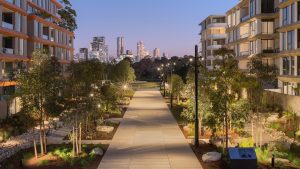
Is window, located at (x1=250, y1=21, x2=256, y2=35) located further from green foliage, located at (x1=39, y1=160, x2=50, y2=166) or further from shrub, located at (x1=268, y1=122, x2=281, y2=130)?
green foliage, located at (x1=39, y1=160, x2=50, y2=166)

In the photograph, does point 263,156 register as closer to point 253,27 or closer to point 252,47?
point 253,27

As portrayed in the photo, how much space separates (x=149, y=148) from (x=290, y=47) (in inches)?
1033

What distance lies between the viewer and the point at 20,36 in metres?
49.9

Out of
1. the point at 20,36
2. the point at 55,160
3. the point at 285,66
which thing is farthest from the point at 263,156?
the point at 20,36

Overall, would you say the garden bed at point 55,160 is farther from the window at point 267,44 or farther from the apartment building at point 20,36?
the window at point 267,44

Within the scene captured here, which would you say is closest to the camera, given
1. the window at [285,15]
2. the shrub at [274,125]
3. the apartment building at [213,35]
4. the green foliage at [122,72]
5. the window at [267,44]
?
the shrub at [274,125]

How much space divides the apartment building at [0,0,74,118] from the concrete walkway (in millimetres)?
10466

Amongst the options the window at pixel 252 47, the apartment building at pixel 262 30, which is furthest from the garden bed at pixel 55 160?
the window at pixel 252 47

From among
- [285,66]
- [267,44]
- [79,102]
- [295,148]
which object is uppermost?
[267,44]

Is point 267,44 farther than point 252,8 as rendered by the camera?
No

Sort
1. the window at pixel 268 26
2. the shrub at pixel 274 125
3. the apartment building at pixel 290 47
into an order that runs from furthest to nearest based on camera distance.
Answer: the window at pixel 268 26, the apartment building at pixel 290 47, the shrub at pixel 274 125

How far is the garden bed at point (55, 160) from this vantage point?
60.7 ft

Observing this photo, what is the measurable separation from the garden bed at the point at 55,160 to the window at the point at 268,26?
42.5 metres

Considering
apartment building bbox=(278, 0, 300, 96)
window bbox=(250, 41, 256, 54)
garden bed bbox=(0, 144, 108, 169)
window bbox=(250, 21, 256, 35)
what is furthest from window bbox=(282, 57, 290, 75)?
garden bed bbox=(0, 144, 108, 169)
